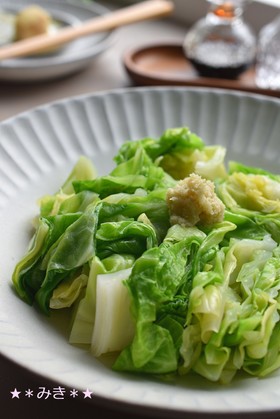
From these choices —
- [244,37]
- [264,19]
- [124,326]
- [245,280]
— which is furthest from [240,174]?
[264,19]

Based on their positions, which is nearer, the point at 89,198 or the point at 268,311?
the point at 268,311

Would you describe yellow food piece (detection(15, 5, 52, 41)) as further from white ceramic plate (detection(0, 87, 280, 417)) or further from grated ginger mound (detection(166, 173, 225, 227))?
grated ginger mound (detection(166, 173, 225, 227))

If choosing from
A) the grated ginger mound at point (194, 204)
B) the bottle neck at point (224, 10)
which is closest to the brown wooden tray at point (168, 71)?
the bottle neck at point (224, 10)

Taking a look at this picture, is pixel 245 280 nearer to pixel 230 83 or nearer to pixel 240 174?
pixel 240 174

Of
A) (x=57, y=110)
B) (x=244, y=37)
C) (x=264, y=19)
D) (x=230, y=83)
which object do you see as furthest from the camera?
(x=264, y=19)

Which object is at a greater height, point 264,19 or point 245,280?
point 245,280

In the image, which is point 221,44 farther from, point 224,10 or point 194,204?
point 194,204

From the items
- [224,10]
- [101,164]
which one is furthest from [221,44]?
[101,164]
